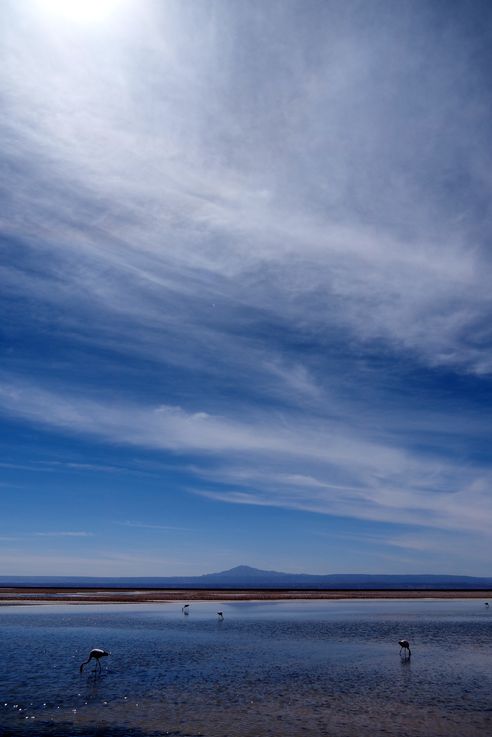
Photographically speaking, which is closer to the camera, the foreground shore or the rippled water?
the rippled water

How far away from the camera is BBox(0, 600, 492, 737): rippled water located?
17.2 m

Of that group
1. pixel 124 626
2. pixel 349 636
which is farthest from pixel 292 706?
pixel 124 626

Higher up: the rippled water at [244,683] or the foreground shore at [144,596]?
the foreground shore at [144,596]

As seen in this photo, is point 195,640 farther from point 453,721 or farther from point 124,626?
point 453,721

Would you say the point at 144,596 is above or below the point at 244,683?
above

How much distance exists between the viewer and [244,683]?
76.1 ft

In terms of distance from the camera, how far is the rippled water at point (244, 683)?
56.5ft

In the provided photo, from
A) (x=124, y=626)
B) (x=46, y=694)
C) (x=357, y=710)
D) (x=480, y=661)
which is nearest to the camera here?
(x=357, y=710)

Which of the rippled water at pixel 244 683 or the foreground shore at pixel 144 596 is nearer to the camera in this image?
the rippled water at pixel 244 683

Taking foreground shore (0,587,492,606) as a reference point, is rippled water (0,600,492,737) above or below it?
Result: below

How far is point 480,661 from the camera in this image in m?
28.7

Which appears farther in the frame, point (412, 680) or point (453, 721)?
point (412, 680)

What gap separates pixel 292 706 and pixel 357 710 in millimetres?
2177

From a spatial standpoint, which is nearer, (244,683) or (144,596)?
(244,683)
